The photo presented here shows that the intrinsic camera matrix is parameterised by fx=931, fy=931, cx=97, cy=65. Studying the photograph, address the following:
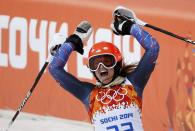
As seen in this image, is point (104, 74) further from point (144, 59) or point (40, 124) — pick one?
point (40, 124)

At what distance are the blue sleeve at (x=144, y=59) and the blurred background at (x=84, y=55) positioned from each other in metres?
1.49

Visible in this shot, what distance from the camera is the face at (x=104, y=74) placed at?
571 centimetres

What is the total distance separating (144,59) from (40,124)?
3228 millimetres

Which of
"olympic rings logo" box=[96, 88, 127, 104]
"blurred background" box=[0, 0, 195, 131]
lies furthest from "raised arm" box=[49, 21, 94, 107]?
"blurred background" box=[0, 0, 195, 131]

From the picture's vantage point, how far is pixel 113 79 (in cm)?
581

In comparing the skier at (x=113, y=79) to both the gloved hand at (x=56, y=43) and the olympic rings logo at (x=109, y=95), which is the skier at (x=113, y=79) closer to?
the olympic rings logo at (x=109, y=95)

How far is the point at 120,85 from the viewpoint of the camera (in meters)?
5.85

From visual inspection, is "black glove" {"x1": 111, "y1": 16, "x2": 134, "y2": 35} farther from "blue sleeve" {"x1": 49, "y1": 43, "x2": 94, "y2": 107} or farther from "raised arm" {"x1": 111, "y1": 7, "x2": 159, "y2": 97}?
"blue sleeve" {"x1": 49, "y1": 43, "x2": 94, "y2": 107}

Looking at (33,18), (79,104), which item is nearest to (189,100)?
(79,104)

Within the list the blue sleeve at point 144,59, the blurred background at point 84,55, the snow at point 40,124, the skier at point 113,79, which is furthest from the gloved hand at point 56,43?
the snow at point 40,124

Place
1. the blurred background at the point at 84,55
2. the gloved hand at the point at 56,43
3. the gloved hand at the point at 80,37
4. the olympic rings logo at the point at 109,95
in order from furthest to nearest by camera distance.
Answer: the blurred background at the point at 84,55
the gloved hand at the point at 56,43
the gloved hand at the point at 80,37
the olympic rings logo at the point at 109,95

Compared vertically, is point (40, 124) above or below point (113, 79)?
below

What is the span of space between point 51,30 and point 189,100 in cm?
183

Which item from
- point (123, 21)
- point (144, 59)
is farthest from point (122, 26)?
point (144, 59)
